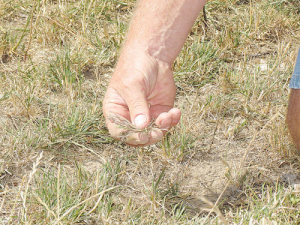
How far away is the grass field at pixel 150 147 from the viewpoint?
184cm

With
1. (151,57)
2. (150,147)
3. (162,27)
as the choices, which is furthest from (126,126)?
(150,147)

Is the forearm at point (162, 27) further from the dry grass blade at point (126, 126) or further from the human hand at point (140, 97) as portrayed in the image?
the dry grass blade at point (126, 126)

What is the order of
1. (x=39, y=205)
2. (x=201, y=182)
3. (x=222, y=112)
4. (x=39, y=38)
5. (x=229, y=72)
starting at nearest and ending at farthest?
(x=39, y=205)
(x=201, y=182)
(x=222, y=112)
(x=229, y=72)
(x=39, y=38)

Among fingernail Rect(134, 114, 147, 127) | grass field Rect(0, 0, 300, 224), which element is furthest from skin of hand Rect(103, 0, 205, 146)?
grass field Rect(0, 0, 300, 224)

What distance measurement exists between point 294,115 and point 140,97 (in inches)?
28.1

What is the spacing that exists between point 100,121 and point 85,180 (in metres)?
0.44

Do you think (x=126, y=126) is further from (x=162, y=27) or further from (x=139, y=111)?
(x=162, y=27)

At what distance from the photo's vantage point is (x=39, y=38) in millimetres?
2957

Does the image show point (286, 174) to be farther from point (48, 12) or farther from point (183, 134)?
point (48, 12)

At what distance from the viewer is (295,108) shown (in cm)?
192

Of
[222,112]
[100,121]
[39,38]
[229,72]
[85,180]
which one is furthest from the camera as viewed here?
[39,38]

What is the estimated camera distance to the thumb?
5.24ft

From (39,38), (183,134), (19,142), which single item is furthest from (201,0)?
(39,38)

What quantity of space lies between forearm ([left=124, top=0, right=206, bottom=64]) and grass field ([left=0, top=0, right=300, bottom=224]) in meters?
0.46
